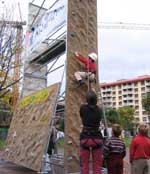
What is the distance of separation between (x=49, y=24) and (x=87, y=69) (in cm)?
265

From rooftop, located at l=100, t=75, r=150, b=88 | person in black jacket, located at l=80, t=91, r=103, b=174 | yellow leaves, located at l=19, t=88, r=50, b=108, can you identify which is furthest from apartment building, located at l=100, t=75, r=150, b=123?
person in black jacket, located at l=80, t=91, r=103, b=174

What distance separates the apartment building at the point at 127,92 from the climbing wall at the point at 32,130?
398 ft

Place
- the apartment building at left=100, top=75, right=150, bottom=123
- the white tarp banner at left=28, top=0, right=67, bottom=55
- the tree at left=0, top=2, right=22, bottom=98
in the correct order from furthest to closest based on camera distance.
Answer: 1. the apartment building at left=100, top=75, right=150, bottom=123
2. the tree at left=0, top=2, right=22, bottom=98
3. the white tarp banner at left=28, top=0, right=67, bottom=55

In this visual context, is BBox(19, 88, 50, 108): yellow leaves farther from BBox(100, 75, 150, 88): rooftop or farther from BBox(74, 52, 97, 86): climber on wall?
BBox(100, 75, 150, 88): rooftop

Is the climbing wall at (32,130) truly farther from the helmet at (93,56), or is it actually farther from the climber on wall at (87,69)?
the helmet at (93,56)

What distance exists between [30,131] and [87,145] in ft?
12.1

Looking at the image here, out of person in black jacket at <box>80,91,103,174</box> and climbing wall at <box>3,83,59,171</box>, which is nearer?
person in black jacket at <box>80,91,103,174</box>

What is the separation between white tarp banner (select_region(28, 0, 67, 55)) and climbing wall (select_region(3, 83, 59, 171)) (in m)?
1.82

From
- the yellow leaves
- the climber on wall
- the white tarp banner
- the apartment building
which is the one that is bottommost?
the yellow leaves

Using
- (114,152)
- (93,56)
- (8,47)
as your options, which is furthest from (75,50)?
(8,47)

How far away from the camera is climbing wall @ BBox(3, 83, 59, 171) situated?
8.97 m

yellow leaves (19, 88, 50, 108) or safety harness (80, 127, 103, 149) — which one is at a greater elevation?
yellow leaves (19, 88, 50, 108)

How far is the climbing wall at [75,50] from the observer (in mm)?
8938

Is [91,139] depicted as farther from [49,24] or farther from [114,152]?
[49,24]
